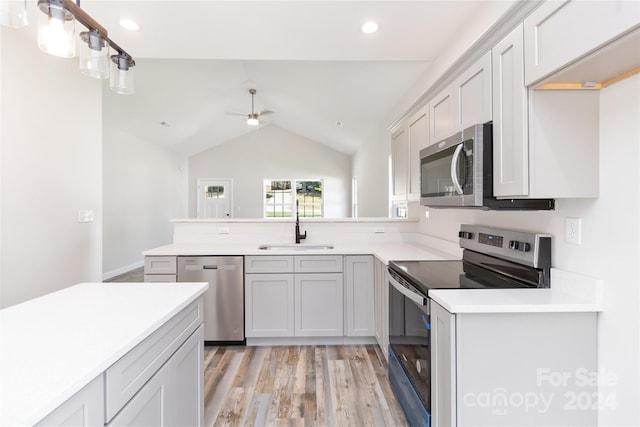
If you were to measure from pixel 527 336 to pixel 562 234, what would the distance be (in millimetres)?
488

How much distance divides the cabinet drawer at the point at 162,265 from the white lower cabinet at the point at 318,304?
1042 millimetres

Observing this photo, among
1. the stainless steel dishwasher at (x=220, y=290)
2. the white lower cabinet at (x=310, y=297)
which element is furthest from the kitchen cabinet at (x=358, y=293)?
the stainless steel dishwasher at (x=220, y=290)

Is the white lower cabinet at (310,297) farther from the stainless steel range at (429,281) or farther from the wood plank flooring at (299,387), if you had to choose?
the stainless steel range at (429,281)

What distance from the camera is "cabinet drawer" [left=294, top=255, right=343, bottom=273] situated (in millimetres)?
2766

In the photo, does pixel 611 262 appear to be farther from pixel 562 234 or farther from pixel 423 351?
pixel 423 351

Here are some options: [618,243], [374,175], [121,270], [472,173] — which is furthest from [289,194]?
[618,243]

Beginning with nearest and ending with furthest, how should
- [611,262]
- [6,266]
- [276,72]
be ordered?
1. [611,262]
2. [6,266]
3. [276,72]

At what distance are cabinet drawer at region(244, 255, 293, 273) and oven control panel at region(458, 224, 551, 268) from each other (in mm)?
1406

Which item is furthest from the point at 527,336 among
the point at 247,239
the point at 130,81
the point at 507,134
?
the point at 247,239

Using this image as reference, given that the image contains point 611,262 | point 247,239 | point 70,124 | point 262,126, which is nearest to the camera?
point 611,262

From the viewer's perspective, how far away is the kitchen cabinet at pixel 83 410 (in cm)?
69

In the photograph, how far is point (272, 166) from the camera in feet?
29.0

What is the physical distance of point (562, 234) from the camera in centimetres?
141

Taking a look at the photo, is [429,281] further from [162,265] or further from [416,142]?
[162,265]
